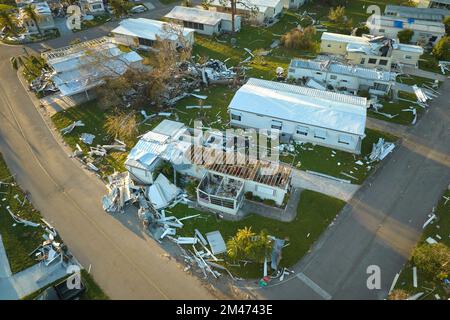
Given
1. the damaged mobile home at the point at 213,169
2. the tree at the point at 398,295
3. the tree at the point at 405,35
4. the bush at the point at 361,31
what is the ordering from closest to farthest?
the tree at the point at 398,295
the damaged mobile home at the point at 213,169
the tree at the point at 405,35
the bush at the point at 361,31

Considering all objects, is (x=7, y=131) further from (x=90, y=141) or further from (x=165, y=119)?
(x=165, y=119)

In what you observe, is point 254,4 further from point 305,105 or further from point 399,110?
point 399,110

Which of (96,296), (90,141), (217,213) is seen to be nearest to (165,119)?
(90,141)

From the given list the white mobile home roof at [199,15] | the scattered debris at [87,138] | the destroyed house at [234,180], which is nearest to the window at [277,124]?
the destroyed house at [234,180]

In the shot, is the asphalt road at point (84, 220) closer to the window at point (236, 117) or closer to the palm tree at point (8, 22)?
the window at point (236, 117)

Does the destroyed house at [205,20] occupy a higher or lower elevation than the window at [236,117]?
higher

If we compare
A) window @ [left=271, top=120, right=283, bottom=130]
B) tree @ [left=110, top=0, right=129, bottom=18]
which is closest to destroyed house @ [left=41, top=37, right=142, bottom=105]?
window @ [left=271, top=120, right=283, bottom=130]
